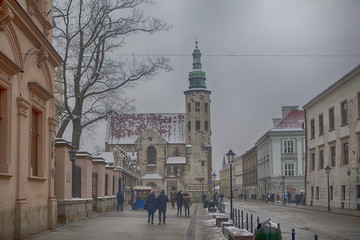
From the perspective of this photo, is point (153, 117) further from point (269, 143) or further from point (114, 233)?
point (114, 233)

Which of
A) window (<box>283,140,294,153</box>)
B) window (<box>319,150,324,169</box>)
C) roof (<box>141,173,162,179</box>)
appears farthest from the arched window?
window (<box>319,150,324,169</box>)

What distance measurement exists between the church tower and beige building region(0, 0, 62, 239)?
62045 mm

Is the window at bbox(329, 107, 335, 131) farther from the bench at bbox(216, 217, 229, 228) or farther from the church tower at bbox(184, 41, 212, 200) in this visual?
the church tower at bbox(184, 41, 212, 200)

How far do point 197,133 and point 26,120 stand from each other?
67.2 metres

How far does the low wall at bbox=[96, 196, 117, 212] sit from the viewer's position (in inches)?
1192

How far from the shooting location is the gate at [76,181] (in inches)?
879

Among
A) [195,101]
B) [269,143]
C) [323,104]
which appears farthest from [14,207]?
[195,101]

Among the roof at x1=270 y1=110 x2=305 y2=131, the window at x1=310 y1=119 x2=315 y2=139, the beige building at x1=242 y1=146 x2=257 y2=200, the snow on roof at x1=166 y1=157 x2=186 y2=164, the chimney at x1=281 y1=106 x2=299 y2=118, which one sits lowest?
the beige building at x1=242 y1=146 x2=257 y2=200

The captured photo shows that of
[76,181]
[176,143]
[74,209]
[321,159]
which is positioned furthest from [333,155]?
[176,143]

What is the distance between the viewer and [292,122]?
65625mm

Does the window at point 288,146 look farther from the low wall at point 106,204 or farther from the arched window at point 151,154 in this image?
the low wall at point 106,204

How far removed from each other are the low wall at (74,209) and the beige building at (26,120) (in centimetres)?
218

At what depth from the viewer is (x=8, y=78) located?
13.4 meters

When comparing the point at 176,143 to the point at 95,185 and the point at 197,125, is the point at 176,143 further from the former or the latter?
the point at 95,185
